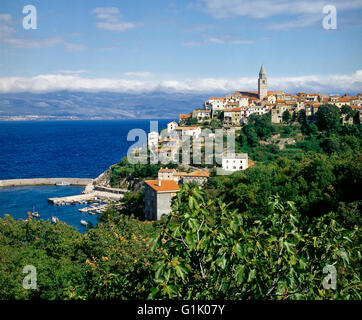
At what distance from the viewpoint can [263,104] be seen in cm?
3416

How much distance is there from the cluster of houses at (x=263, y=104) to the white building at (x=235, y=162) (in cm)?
Answer: 911

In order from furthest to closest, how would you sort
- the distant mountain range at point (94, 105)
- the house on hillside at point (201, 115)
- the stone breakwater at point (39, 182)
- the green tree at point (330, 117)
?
the distant mountain range at point (94, 105) < the house on hillside at point (201, 115) < the stone breakwater at point (39, 182) < the green tree at point (330, 117)

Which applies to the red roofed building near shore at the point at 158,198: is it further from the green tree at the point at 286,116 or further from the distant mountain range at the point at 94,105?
the distant mountain range at the point at 94,105

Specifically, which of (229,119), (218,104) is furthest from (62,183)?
(218,104)

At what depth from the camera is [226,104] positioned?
117 ft

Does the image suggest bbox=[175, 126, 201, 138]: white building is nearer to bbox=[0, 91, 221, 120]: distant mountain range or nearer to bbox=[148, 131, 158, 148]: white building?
bbox=[148, 131, 158, 148]: white building

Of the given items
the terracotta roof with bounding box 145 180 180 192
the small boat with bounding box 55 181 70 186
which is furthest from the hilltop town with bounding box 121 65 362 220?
the small boat with bounding box 55 181 70 186

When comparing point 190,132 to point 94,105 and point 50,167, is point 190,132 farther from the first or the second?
point 94,105

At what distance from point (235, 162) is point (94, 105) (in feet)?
290

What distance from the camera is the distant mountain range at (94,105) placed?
216ft

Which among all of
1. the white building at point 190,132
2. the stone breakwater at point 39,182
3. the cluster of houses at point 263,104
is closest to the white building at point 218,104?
the cluster of houses at point 263,104

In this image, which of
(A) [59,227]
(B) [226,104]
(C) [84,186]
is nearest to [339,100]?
(B) [226,104]

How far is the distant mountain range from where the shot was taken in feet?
216
